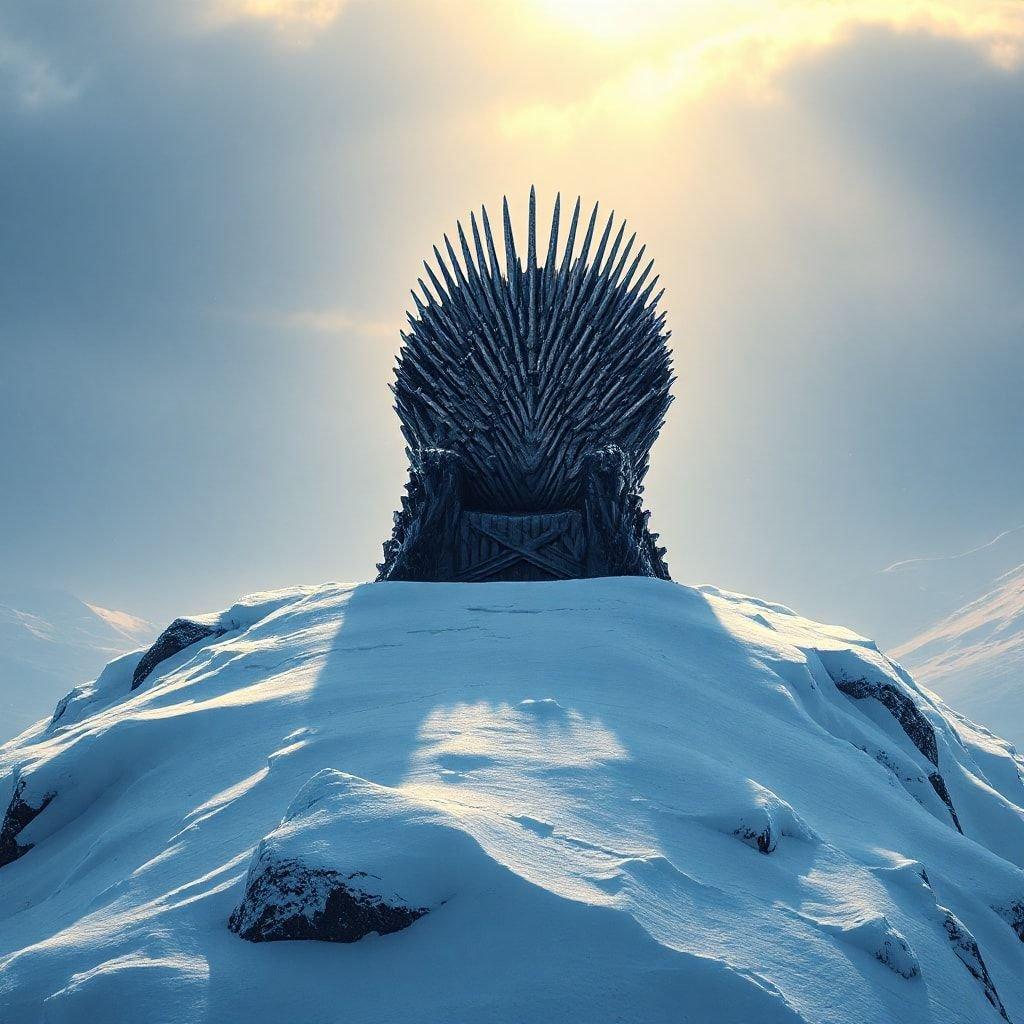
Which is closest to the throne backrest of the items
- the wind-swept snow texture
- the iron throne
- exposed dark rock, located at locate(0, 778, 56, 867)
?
the iron throne

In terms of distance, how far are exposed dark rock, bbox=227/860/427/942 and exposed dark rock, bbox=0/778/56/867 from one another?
248 centimetres

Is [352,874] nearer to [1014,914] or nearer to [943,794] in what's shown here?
[1014,914]

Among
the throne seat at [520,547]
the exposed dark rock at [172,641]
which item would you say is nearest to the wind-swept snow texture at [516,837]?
the exposed dark rock at [172,641]

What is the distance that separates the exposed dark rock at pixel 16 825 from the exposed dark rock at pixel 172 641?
2732 mm

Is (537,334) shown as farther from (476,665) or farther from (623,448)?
(476,665)

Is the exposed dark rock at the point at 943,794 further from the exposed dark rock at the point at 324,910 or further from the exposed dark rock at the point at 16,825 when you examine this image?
the exposed dark rock at the point at 16,825

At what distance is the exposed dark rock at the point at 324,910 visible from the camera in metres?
2.81

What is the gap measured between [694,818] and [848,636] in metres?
5.52

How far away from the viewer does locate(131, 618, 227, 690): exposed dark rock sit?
24.9ft

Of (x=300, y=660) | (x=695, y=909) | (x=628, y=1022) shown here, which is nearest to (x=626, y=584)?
(x=300, y=660)

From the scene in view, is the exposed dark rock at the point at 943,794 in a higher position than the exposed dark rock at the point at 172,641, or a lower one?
lower

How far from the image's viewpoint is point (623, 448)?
30.9 ft

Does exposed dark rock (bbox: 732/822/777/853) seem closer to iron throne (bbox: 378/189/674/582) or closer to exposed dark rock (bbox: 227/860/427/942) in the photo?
exposed dark rock (bbox: 227/860/427/942)

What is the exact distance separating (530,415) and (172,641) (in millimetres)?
3762
